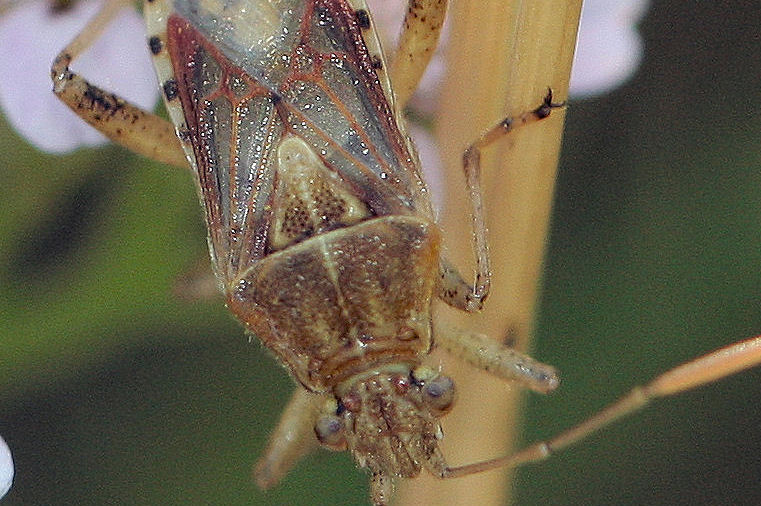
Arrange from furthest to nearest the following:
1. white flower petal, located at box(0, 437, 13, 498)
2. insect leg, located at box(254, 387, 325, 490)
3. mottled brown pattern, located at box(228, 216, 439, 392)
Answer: insect leg, located at box(254, 387, 325, 490) → mottled brown pattern, located at box(228, 216, 439, 392) → white flower petal, located at box(0, 437, 13, 498)

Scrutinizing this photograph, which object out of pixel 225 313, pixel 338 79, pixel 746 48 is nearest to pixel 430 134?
pixel 338 79

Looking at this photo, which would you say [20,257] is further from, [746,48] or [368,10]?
[746,48]

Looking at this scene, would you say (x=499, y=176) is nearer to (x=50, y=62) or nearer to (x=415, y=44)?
(x=415, y=44)

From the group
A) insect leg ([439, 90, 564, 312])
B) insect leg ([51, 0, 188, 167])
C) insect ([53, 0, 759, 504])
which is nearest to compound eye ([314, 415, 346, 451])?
insect ([53, 0, 759, 504])

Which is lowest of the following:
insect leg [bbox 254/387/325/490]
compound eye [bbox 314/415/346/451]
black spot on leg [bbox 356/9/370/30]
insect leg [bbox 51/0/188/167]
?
insect leg [bbox 254/387/325/490]

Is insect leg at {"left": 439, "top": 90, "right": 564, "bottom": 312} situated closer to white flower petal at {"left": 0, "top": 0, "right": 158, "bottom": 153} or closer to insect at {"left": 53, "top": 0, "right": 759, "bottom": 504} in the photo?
insect at {"left": 53, "top": 0, "right": 759, "bottom": 504}

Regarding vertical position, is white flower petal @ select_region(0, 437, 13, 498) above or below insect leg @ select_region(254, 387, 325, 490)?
above

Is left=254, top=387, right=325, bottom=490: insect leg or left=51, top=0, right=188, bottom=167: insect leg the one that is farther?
left=254, top=387, right=325, bottom=490: insect leg
